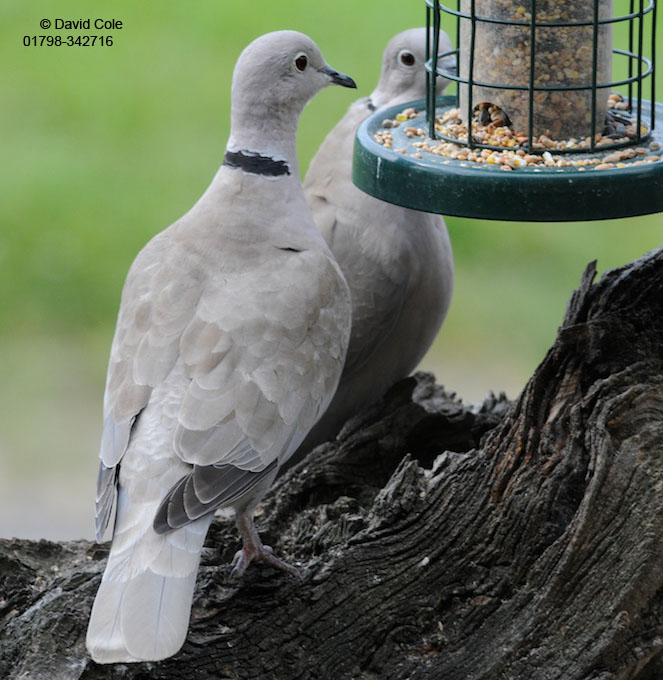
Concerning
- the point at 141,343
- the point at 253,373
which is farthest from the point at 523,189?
the point at 141,343

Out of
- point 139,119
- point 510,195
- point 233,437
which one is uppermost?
point 510,195

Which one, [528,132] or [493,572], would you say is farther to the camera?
[528,132]

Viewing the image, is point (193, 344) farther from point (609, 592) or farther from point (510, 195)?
point (609, 592)

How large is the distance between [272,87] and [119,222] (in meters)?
4.01

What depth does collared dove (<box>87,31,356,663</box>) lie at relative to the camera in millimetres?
3070

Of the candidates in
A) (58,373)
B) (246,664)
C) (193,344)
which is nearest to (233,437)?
(193,344)

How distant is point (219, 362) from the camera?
3.43 meters

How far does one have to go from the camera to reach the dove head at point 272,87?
12.6ft

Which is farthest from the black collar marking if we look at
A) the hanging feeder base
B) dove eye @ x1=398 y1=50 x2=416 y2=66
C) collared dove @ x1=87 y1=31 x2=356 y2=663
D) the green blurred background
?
the green blurred background

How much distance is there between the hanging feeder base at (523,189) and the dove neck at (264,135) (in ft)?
2.09

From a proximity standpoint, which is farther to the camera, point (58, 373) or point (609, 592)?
point (58, 373)

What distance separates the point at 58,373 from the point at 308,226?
11.7ft

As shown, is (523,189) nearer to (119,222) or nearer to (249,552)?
(249,552)

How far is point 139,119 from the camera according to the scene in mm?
8430
